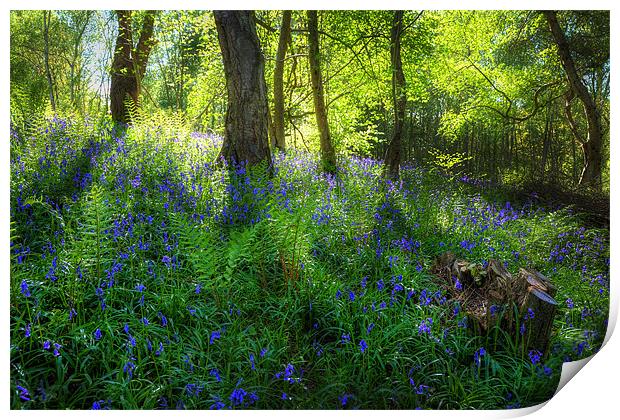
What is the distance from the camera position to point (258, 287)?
2604mm

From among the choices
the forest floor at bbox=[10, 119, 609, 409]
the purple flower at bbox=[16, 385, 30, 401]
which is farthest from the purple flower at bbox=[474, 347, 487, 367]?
the purple flower at bbox=[16, 385, 30, 401]

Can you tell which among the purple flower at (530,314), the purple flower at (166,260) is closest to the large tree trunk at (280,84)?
the purple flower at (166,260)

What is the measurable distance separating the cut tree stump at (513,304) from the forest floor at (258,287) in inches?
2.2

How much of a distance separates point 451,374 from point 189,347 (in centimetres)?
133

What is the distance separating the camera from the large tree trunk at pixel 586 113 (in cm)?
292

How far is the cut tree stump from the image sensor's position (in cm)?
237

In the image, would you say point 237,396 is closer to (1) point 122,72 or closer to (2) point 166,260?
(2) point 166,260

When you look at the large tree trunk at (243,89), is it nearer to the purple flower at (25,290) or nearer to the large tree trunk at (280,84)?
the large tree trunk at (280,84)

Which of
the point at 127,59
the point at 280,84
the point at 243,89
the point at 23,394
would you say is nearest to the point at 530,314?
the point at 23,394

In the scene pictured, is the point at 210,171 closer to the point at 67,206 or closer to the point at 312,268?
the point at 67,206

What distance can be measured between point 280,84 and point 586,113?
2553mm

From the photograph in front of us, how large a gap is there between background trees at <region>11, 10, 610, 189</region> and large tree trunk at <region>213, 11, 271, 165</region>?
0.13 metres
